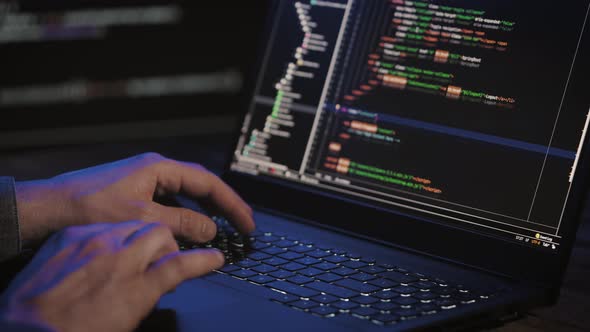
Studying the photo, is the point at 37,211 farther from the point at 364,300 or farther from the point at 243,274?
the point at 364,300

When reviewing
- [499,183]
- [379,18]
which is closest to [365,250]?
[499,183]

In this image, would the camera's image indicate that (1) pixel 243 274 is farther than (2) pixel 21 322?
Yes

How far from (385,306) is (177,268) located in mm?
215

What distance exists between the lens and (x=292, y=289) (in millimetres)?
720

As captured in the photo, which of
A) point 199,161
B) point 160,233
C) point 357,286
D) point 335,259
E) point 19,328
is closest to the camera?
point 19,328

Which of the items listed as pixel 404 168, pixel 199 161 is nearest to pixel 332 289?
pixel 404 168

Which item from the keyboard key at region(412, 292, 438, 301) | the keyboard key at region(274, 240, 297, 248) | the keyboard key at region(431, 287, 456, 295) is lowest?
the keyboard key at region(274, 240, 297, 248)

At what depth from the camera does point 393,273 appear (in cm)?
79

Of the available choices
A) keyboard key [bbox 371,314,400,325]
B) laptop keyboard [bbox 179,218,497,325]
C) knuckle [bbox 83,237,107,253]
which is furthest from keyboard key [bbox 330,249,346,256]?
knuckle [bbox 83,237,107,253]

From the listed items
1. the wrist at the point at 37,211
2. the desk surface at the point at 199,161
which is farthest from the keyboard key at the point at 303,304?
the wrist at the point at 37,211

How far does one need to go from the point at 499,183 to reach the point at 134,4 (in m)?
1.69

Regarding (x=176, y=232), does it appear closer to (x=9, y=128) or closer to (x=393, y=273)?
(x=393, y=273)

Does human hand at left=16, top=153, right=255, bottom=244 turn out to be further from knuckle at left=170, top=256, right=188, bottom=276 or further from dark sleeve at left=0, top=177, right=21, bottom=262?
knuckle at left=170, top=256, right=188, bottom=276

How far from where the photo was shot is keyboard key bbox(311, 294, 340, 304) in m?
0.69
